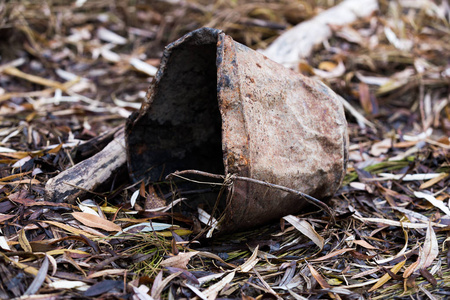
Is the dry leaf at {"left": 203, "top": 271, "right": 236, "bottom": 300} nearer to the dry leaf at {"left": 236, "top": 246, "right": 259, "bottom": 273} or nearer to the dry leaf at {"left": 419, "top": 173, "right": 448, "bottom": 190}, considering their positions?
the dry leaf at {"left": 236, "top": 246, "right": 259, "bottom": 273}

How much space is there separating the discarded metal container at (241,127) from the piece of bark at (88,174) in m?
0.08

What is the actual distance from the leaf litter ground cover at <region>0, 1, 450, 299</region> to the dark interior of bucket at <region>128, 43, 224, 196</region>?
211 mm

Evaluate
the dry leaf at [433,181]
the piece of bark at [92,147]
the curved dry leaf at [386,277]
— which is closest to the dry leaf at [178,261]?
the curved dry leaf at [386,277]

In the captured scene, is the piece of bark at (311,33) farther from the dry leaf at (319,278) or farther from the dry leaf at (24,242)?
the dry leaf at (24,242)

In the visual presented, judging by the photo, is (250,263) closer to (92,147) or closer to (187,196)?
(187,196)

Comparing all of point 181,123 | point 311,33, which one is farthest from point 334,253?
point 311,33

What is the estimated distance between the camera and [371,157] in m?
2.70

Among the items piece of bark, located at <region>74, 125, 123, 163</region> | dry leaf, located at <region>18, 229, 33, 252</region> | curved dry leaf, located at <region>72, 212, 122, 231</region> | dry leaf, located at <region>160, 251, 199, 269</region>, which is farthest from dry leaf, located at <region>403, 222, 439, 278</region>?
piece of bark, located at <region>74, 125, 123, 163</region>

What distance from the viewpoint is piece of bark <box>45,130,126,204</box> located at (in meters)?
1.86

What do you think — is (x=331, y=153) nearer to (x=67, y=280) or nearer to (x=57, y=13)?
(x=67, y=280)

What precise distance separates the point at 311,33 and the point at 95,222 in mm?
2784

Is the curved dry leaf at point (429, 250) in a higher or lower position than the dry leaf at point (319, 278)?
lower

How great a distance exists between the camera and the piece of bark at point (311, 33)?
344 centimetres

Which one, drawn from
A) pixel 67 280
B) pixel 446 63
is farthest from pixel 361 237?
pixel 446 63
